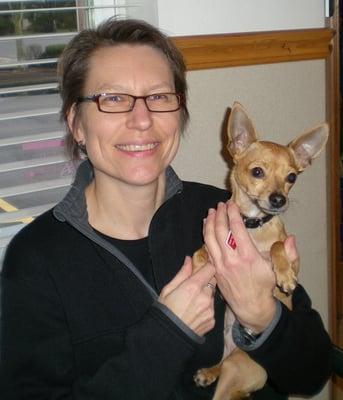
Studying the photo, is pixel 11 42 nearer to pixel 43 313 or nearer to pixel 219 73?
pixel 219 73

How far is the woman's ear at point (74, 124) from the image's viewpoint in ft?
A: 4.58

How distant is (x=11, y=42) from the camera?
1.74 metres

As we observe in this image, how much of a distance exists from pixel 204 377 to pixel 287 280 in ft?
1.16

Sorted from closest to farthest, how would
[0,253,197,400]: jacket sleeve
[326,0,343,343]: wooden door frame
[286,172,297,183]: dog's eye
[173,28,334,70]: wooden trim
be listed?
[0,253,197,400]: jacket sleeve
[286,172,297,183]: dog's eye
[173,28,334,70]: wooden trim
[326,0,343,343]: wooden door frame

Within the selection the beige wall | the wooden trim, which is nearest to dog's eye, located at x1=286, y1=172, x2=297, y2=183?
the beige wall

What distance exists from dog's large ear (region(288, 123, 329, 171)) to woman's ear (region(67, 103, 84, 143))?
28.0 inches

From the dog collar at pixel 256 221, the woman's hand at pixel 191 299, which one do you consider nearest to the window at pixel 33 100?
the dog collar at pixel 256 221

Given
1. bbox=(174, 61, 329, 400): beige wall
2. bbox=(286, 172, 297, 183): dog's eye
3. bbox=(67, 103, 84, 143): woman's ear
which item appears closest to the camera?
bbox=(67, 103, 84, 143): woman's ear

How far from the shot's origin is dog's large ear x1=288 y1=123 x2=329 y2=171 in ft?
5.39

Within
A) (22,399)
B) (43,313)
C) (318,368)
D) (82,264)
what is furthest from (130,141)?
(318,368)

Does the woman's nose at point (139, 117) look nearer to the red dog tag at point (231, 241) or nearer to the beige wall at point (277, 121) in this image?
the red dog tag at point (231, 241)

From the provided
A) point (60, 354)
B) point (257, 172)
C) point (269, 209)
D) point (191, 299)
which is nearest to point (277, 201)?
point (269, 209)

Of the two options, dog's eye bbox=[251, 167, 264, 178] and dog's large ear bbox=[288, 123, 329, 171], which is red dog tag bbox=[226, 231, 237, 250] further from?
dog's large ear bbox=[288, 123, 329, 171]

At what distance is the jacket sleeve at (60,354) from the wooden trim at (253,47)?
1.01 m
